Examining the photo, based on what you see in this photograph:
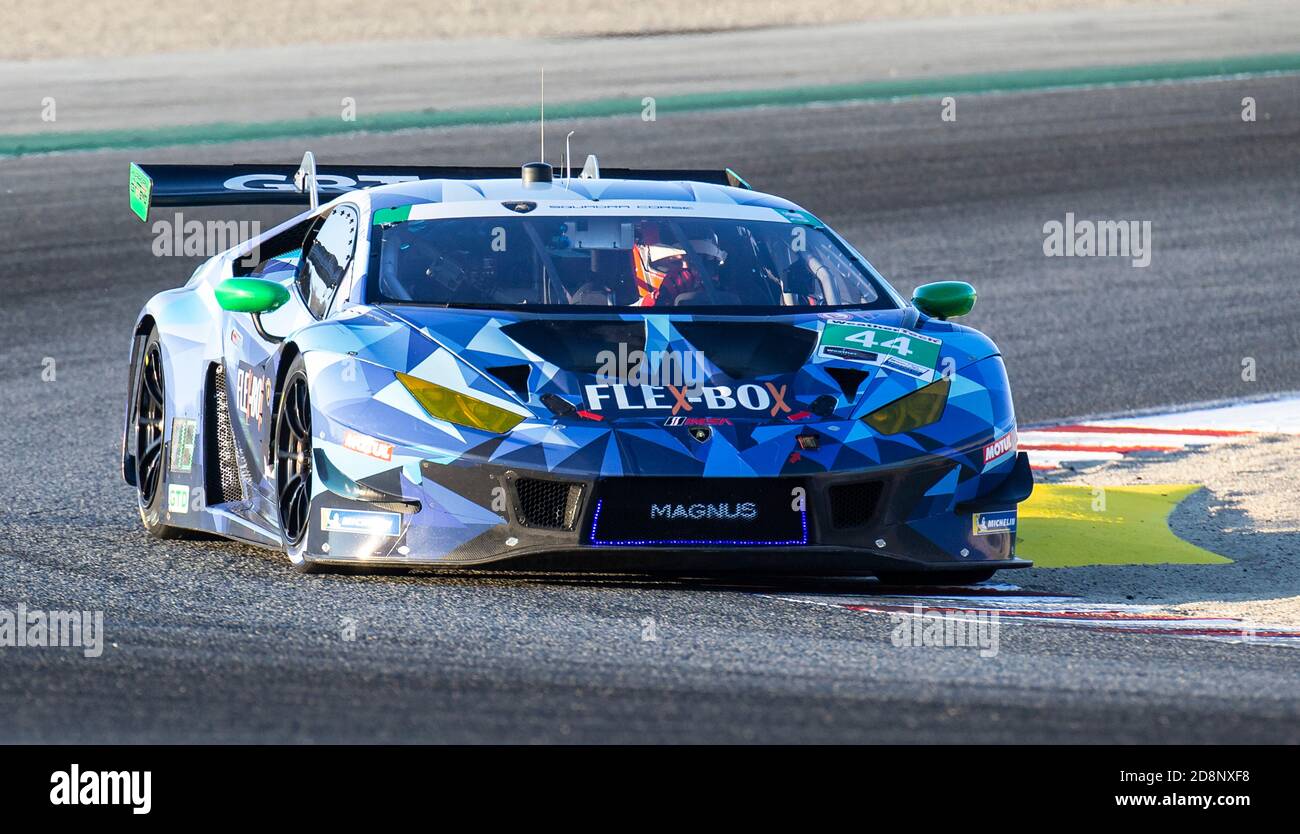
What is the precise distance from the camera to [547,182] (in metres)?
8.53

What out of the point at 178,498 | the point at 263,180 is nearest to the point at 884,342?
the point at 178,498

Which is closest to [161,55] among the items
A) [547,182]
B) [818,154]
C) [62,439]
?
[818,154]

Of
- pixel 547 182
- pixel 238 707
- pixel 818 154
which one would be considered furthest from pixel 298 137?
A: pixel 238 707

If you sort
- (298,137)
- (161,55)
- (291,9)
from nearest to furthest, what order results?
(298,137)
(161,55)
(291,9)

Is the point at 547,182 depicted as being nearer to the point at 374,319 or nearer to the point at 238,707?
the point at 374,319

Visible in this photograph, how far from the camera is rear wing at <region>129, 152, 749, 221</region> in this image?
909 centimetres

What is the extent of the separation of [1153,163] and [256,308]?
1291cm

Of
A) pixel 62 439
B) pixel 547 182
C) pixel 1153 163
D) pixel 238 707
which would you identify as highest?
pixel 1153 163

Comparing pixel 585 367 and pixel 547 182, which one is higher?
pixel 547 182

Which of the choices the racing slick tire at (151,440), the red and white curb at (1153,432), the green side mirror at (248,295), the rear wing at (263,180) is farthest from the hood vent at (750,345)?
the red and white curb at (1153,432)

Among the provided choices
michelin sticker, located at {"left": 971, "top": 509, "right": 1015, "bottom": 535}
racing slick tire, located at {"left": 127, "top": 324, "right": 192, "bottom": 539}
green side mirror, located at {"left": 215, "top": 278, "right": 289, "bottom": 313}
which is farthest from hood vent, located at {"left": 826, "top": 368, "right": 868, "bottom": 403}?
racing slick tire, located at {"left": 127, "top": 324, "right": 192, "bottom": 539}

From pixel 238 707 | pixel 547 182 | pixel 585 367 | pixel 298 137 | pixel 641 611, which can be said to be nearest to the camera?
pixel 238 707

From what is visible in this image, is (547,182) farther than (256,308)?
Yes
